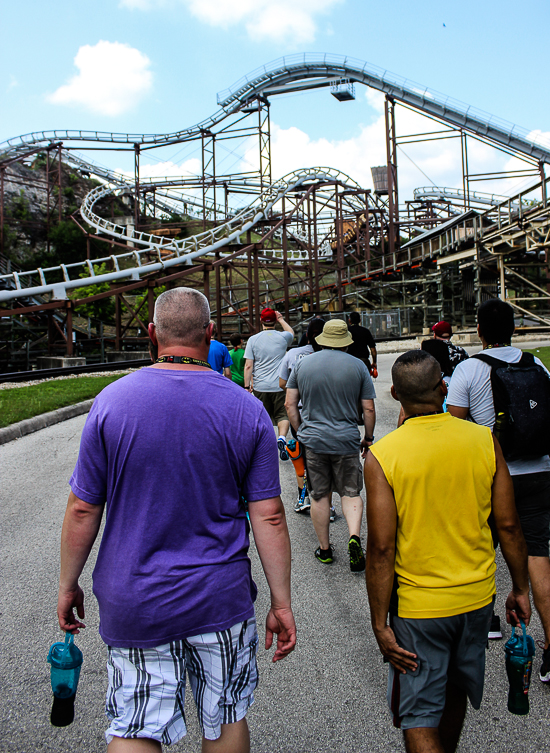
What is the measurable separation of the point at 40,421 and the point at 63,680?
8.24 meters

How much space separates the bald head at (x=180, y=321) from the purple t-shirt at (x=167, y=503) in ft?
0.49

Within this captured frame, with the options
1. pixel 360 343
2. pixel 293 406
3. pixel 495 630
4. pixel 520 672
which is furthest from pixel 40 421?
pixel 520 672

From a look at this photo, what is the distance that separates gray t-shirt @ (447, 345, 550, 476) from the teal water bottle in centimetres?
117

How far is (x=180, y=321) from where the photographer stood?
195 cm

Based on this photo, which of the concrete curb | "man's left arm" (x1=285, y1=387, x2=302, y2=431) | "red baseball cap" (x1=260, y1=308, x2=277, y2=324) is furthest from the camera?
the concrete curb

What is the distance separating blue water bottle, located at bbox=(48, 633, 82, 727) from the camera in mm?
1849

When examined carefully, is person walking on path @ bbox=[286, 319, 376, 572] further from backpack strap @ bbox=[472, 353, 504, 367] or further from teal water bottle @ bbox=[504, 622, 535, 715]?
teal water bottle @ bbox=[504, 622, 535, 715]

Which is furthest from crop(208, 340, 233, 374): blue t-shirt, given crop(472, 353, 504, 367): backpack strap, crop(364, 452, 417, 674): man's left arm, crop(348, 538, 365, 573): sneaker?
crop(364, 452, 417, 674): man's left arm

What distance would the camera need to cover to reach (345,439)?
13.7 feet

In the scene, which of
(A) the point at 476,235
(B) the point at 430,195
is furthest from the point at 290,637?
(B) the point at 430,195

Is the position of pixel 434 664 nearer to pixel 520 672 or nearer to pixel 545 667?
pixel 520 672

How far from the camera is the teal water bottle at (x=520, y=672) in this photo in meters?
2.04

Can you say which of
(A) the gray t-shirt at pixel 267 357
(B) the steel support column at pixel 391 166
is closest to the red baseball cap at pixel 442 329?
(A) the gray t-shirt at pixel 267 357

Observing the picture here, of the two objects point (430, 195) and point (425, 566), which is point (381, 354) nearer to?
point (425, 566)
